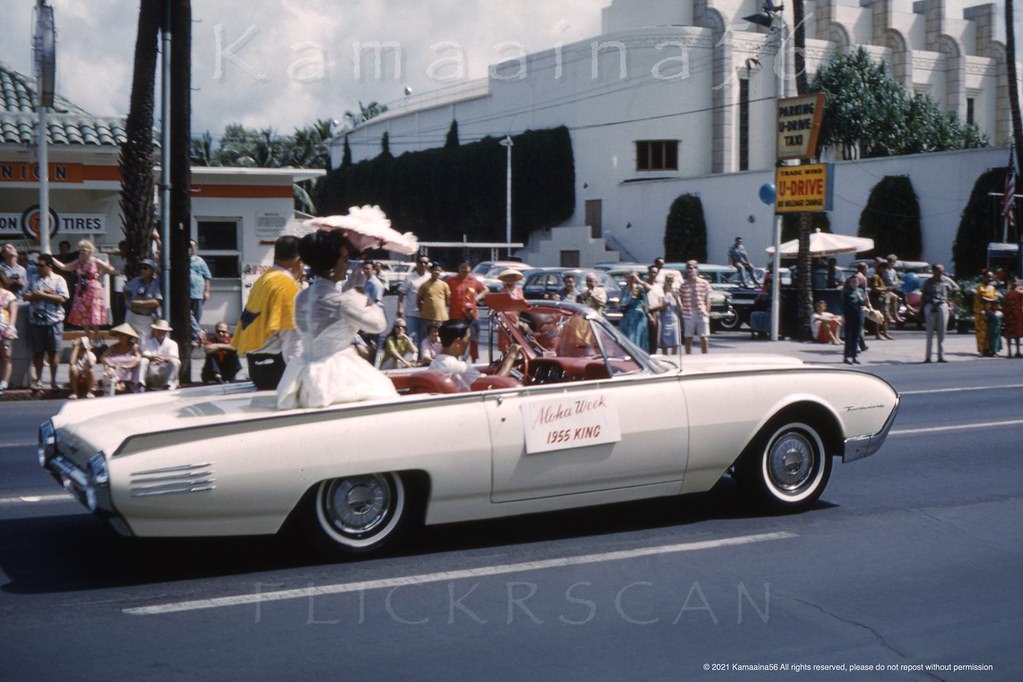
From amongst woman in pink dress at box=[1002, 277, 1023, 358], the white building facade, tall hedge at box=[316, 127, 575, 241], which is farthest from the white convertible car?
tall hedge at box=[316, 127, 575, 241]

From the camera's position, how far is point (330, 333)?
250 inches

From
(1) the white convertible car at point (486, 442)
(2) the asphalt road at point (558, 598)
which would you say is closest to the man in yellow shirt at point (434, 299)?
(1) the white convertible car at point (486, 442)

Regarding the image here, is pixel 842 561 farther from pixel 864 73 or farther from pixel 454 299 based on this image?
pixel 864 73

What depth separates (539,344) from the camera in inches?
302

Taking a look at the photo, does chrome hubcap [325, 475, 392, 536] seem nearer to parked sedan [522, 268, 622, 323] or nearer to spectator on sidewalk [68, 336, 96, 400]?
spectator on sidewalk [68, 336, 96, 400]

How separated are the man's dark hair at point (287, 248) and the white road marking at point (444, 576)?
2790mm

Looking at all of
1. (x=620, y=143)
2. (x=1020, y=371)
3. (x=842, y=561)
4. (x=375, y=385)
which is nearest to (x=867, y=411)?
(x=842, y=561)

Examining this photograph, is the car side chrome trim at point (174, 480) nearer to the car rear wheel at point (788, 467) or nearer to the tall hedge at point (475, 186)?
the car rear wheel at point (788, 467)

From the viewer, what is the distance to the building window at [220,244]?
2444 cm

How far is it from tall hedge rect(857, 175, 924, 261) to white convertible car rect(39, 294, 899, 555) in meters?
35.3

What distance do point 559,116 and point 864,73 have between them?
14.3 meters

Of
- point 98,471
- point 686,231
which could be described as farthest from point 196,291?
point 686,231

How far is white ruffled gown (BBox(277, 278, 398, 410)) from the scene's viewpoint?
241 inches

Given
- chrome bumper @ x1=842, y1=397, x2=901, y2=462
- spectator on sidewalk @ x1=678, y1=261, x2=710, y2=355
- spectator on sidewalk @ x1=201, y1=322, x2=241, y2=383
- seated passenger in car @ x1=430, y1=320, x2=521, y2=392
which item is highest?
spectator on sidewalk @ x1=678, y1=261, x2=710, y2=355
